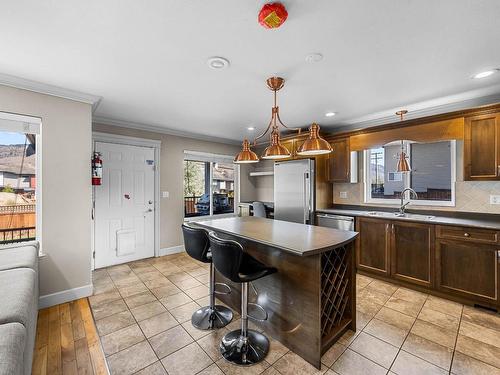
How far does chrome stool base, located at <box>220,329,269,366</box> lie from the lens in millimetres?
1854

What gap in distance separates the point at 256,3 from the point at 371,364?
2.65m

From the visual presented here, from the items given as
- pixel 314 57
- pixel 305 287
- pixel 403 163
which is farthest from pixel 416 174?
pixel 305 287

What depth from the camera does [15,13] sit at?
5.03ft

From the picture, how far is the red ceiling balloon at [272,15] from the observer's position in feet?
4.66

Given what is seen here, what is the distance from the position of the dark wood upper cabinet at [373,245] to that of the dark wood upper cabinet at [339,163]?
844mm

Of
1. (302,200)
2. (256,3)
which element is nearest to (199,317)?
(302,200)

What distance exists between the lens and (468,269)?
2.64m

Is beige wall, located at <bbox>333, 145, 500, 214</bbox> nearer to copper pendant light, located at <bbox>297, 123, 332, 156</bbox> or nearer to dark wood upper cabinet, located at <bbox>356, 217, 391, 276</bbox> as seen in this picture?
dark wood upper cabinet, located at <bbox>356, 217, 391, 276</bbox>

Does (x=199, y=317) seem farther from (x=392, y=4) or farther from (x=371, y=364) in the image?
(x=392, y=4)

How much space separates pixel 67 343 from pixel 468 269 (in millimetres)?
4104

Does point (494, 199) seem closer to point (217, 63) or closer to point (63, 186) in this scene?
point (217, 63)

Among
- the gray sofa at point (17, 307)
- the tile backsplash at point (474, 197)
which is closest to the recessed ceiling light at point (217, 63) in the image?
the gray sofa at point (17, 307)

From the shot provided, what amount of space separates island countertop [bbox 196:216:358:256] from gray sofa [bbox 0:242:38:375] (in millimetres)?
1446

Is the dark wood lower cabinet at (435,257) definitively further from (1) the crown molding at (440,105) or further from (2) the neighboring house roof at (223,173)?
(2) the neighboring house roof at (223,173)
